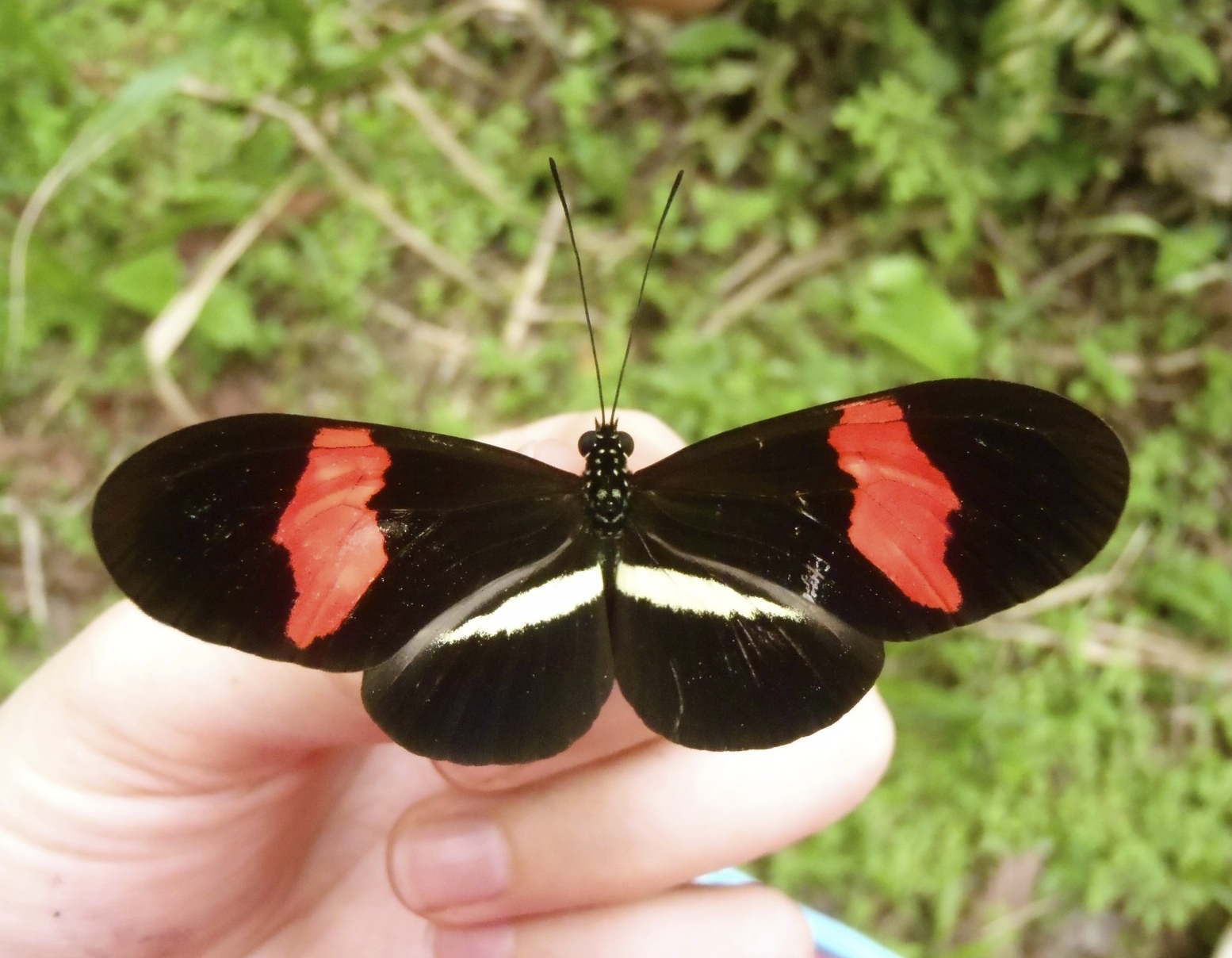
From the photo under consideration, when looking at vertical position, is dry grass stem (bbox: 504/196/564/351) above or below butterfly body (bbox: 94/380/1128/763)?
below

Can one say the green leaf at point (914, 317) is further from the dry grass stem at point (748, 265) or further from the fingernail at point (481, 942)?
the fingernail at point (481, 942)

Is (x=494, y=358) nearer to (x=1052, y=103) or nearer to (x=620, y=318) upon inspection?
(x=620, y=318)

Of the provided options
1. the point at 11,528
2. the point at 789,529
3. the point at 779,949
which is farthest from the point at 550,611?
the point at 11,528

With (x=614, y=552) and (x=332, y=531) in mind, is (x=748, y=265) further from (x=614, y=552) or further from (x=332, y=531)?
(x=332, y=531)

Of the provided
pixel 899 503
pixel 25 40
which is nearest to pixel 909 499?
pixel 899 503

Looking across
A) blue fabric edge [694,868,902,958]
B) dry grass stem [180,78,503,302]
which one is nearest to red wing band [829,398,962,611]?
blue fabric edge [694,868,902,958]

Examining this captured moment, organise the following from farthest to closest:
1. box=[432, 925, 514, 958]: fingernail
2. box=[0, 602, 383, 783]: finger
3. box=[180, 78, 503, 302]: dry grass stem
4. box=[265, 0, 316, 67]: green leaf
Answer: box=[180, 78, 503, 302]: dry grass stem < box=[265, 0, 316, 67]: green leaf < box=[432, 925, 514, 958]: fingernail < box=[0, 602, 383, 783]: finger

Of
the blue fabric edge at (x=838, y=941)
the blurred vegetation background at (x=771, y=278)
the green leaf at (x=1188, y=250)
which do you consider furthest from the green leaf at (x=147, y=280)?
the green leaf at (x=1188, y=250)

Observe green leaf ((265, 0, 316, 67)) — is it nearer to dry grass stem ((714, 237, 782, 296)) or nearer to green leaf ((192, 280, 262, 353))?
green leaf ((192, 280, 262, 353))
